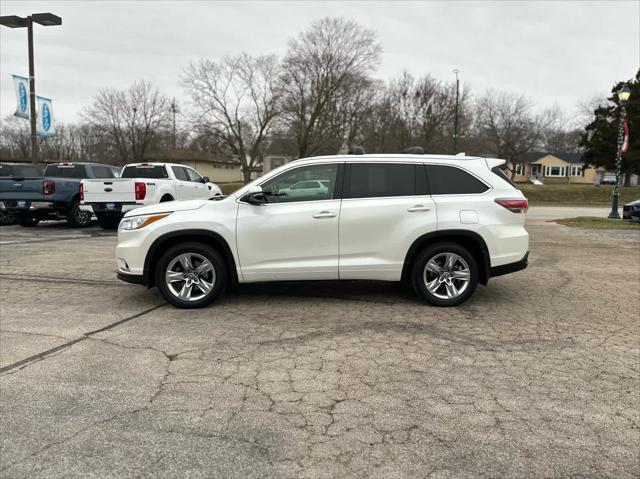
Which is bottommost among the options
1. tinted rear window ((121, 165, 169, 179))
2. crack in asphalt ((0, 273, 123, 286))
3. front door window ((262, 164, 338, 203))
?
crack in asphalt ((0, 273, 123, 286))

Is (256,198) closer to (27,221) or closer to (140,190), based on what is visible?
(140,190)

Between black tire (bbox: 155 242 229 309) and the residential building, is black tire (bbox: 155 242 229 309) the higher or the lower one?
the lower one

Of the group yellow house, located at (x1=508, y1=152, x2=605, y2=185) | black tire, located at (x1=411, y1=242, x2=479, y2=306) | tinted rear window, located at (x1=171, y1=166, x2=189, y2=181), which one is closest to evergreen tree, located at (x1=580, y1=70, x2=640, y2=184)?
yellow house, located at (x1=508, y1=152, x2=605, y2=185)

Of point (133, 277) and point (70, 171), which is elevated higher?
point (70, 171)

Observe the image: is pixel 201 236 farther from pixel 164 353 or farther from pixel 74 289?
pixel 74 289

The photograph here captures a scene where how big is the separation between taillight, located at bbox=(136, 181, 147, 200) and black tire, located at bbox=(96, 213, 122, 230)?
145cm

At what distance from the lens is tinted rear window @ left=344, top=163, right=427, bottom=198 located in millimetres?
5668

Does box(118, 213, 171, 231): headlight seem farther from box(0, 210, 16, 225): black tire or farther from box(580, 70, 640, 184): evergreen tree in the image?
box(580, 70, 640, 184): evergreen tree

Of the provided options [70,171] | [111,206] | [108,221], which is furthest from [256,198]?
[70,171]

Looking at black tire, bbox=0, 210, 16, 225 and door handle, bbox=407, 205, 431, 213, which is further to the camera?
black tire, bbox=0, 210, 16, 225

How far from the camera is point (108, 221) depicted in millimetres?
14227

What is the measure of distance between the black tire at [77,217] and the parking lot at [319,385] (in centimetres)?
892

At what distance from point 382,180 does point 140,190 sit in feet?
28.5

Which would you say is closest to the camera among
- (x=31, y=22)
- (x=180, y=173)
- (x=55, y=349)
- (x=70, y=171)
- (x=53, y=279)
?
(x=55, y=349)
